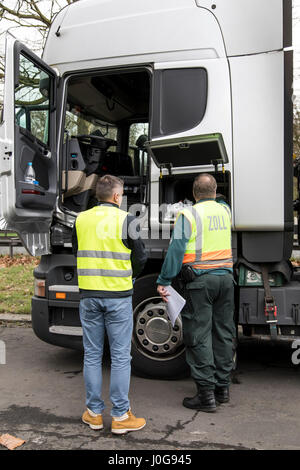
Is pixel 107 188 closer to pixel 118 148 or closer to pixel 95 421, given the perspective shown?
pixel 95 421

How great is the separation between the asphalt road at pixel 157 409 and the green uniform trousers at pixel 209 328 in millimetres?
292

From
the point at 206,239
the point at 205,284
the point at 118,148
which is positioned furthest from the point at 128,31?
the point at 205,284

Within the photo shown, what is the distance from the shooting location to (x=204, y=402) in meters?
3.81

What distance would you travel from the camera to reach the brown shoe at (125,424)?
3.37 m

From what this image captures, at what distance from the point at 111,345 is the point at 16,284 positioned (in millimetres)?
6064

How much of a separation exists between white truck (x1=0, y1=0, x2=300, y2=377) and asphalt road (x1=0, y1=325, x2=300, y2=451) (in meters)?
0.40

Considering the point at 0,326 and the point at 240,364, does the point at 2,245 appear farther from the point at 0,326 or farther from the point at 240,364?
the point at 240,364

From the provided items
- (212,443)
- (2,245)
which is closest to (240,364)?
(212,443)

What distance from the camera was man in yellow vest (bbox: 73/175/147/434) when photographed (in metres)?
3.41

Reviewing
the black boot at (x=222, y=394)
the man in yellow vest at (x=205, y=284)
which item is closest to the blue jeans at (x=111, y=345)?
the man in yellow vest at (x=205, y=284)

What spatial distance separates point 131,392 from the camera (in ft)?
14.0

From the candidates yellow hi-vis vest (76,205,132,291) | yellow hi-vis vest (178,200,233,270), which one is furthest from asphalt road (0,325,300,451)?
yellow hi-vis vest (178,200,233,270)

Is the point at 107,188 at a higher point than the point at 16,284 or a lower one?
higher

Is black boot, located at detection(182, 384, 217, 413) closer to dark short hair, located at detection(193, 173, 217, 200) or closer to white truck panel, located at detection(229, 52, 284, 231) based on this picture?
white truck panel, located at detection(229, 52, 284, 231)
